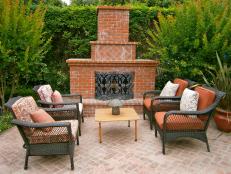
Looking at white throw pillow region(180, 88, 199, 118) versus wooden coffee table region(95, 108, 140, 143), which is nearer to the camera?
white throw pillow region(180, 88, 199, 118)

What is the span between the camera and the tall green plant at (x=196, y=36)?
15.2 feet

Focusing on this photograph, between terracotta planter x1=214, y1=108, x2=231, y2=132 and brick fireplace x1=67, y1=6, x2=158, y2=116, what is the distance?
177 centimetres

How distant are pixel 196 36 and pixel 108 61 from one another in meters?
2.06

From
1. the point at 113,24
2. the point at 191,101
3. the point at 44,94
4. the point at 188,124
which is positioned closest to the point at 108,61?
the point at 113,24

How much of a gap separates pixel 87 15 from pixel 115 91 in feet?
7.58

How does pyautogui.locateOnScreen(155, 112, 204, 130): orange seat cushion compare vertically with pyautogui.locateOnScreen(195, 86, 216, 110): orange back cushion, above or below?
below

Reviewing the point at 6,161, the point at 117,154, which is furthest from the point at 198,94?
the point at 6,161

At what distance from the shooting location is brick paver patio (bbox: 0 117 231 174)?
327 centimetres

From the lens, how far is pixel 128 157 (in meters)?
3.62

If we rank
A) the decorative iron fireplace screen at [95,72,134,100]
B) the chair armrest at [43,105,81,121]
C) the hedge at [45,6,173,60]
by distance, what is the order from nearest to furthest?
the chair armrest at [43,105,81,121] → the decorative iron fireplace screen at [95,72,134,100] → the hedge at [45,6,173,60]

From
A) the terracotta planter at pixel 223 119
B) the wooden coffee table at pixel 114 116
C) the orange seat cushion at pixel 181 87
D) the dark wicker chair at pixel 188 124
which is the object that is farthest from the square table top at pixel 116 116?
the terracotta planter at pixel 223 119

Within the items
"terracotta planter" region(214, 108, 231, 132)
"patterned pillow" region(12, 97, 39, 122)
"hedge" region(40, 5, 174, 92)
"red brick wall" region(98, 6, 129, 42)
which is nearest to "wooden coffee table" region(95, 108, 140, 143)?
"patterned pillow" region(12, 97, 39, 122)

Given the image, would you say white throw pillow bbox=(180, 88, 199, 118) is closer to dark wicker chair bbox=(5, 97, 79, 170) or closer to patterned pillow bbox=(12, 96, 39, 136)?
dark wicker chair bbox=(5, 97, 79, 170)

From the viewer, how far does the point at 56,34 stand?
6.88m
